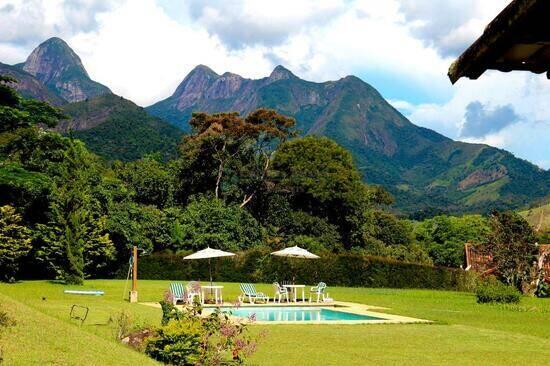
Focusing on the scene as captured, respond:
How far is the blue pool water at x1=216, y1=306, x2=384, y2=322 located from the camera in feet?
64.6

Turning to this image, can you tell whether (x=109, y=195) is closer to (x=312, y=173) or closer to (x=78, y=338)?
(x=312, y=173)

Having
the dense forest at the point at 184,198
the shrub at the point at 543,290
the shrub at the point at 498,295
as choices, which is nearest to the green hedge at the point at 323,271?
the dense forest at the point at 184,198

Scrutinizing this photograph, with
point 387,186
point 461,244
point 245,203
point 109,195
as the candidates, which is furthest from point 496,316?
point 387,186

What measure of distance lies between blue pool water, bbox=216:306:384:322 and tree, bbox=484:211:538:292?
42.3 feet

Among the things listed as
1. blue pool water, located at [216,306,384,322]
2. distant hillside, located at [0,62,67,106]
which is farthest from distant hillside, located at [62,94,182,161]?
distant hillside, located at [0,62,67,106]

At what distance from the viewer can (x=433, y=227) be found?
78062mm

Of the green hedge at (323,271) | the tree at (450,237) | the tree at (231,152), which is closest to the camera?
the green hedge at (323,271)

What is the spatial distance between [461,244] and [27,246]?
1939 inches

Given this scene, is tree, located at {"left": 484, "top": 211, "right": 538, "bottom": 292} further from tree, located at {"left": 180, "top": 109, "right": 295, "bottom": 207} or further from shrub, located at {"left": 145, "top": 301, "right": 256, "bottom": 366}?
shrub, located at {"left": 145, "top": 301, "right": 256, "bottom": 366}

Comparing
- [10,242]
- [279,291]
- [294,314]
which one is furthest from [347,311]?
[10,242]

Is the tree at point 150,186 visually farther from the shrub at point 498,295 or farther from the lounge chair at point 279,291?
the shrub at point 498,295

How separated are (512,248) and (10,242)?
23343 mm

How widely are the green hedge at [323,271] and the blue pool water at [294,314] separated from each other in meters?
9.69

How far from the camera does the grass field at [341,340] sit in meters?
8.32
